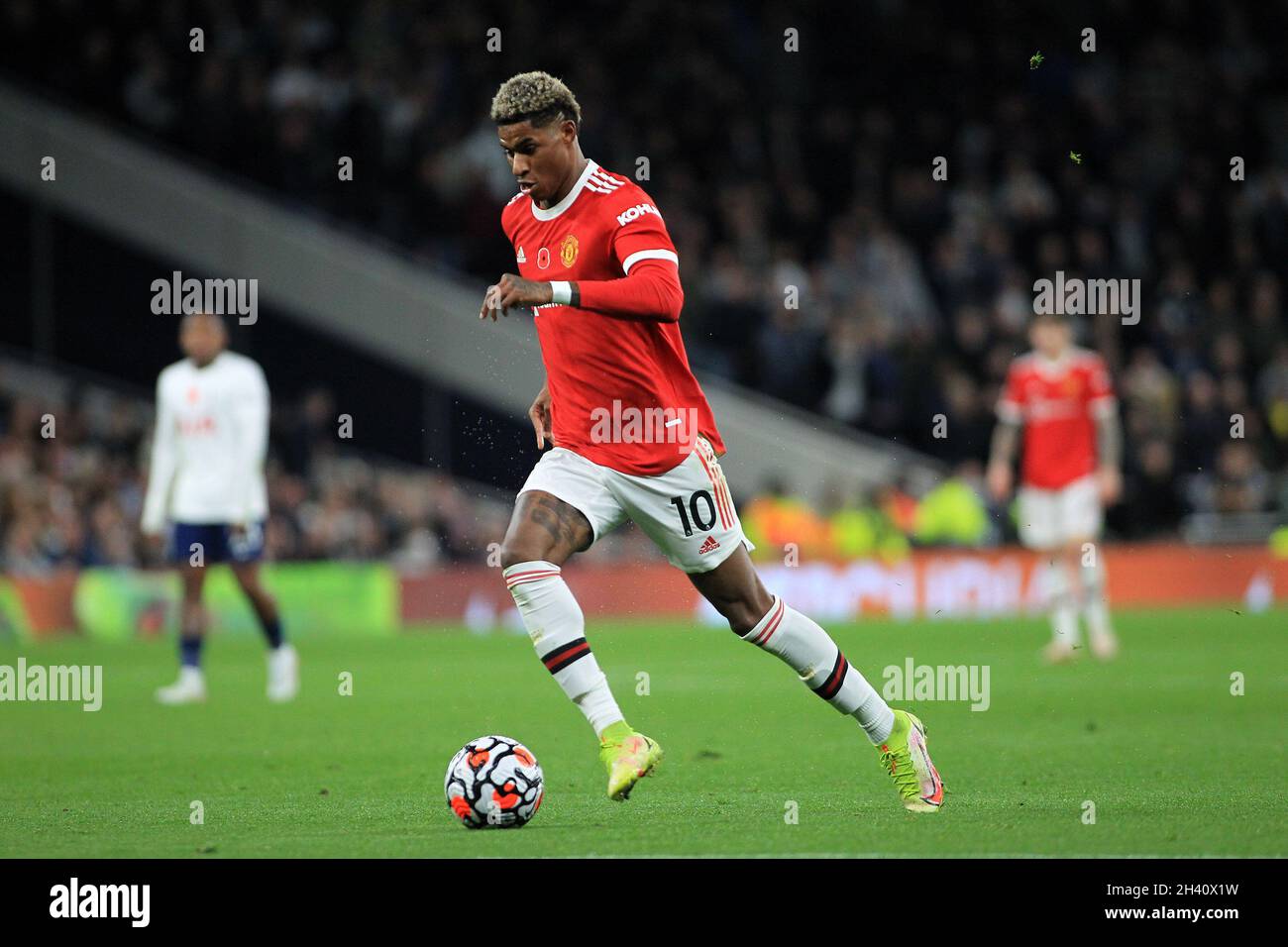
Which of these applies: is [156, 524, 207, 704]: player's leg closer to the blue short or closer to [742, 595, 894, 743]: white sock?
the blue short

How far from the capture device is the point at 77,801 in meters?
7.36

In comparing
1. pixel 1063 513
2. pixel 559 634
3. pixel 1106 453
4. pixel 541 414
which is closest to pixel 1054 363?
pixel 1106 453

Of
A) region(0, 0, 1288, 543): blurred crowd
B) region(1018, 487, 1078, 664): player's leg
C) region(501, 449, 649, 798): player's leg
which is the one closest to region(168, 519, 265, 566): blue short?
region(1018, 487, 1078, 664): player's leg

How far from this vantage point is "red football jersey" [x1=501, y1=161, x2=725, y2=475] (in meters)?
6.62

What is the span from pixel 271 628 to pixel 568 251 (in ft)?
18.8

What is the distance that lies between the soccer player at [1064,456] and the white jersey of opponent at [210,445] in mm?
5368

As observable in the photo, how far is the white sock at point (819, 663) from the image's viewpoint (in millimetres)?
6629

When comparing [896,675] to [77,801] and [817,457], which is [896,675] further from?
[817,457]

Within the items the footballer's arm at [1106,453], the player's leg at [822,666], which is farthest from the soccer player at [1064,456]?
the player's leg at [822,666]

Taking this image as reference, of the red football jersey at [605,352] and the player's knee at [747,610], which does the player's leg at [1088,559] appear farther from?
the red football jersey at [605,352]

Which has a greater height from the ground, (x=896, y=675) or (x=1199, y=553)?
(x=1199, y=553)
